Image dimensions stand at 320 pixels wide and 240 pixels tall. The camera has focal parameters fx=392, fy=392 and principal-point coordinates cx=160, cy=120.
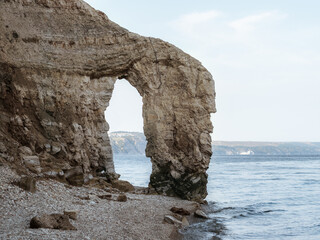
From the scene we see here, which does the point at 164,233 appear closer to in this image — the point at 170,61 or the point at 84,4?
the point at 170,61

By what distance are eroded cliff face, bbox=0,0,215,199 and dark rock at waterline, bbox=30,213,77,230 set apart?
7.06 metres

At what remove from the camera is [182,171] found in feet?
77.6

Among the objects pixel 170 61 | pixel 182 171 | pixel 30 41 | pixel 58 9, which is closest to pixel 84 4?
pixel 58 9

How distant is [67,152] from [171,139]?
646cm

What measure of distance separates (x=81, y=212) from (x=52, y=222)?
2.97m

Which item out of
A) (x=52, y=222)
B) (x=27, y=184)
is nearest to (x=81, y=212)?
(x=27, y=184)

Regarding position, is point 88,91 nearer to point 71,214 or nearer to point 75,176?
point 75,176

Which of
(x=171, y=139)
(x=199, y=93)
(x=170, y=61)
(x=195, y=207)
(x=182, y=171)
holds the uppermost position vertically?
(x=170, y=61)

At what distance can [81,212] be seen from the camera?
13992mm

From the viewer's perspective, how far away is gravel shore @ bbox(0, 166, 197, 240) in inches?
424

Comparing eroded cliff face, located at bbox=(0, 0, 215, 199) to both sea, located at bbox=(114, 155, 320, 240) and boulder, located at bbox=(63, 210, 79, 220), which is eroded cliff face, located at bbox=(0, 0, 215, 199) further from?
boulder, located at bbox=(63, 210, 79, 220)

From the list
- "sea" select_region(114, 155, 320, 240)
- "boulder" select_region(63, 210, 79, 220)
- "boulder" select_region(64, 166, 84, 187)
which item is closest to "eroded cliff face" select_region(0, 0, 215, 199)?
"boulder" select_region(64, 166, 84, 187)

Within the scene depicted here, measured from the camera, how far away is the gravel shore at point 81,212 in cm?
1078

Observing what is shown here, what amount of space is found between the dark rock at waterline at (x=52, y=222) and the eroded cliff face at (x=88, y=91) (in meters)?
7.06
